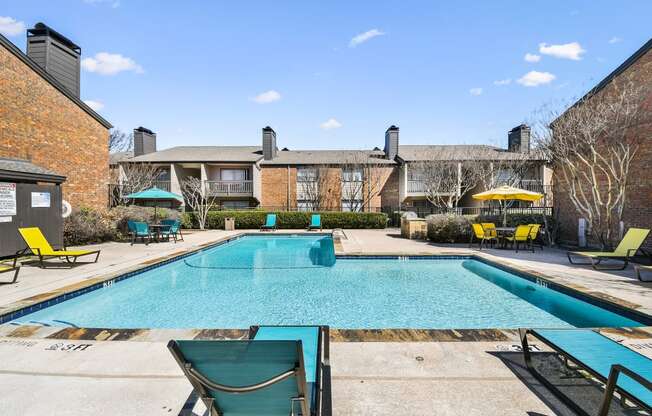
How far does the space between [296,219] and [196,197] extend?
775cm

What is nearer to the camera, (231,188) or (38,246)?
(38,246)

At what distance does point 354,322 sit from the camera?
529cm

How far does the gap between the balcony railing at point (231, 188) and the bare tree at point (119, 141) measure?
54.8ft

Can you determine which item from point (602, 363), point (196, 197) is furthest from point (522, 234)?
point (196, 197)

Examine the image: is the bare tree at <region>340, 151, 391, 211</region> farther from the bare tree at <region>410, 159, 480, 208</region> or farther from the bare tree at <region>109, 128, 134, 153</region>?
the bare tree at <region>109, 128, 134, 153</region>

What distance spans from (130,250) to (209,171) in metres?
17.6

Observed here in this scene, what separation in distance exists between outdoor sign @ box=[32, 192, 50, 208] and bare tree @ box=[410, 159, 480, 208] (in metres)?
20.5

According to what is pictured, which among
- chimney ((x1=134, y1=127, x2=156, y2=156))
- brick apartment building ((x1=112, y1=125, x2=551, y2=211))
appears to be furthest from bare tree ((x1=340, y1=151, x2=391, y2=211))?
chimney ((x1=134, y1=127, x2=156, y2=156))

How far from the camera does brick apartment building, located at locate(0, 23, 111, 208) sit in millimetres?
11539

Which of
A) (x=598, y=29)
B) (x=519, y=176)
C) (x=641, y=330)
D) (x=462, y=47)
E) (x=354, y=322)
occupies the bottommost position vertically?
(x=354, y=322)

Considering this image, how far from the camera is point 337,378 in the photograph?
9.70 feet

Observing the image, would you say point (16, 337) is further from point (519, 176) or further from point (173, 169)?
point (519, 176)

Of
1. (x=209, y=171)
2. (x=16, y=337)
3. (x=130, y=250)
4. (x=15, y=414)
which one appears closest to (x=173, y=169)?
(x=209, y=171)

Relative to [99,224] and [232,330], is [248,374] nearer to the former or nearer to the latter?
[232,330]
